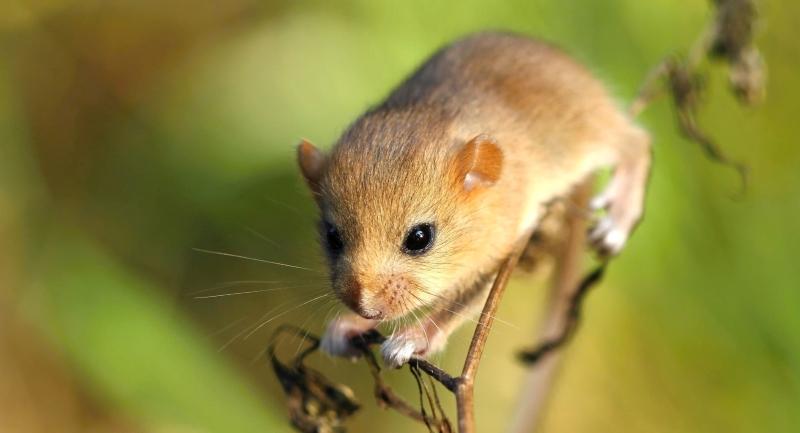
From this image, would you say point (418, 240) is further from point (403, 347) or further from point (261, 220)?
point (261, 220)

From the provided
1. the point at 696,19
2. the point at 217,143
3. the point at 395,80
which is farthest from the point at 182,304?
the point at 696,19

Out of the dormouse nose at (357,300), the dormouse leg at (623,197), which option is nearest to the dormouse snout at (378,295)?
the dormouse nose at (357,300)

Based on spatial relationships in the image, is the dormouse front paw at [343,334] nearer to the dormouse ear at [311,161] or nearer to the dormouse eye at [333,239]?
the dormouse eye at [333,239]

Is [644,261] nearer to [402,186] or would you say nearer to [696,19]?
[696,19]

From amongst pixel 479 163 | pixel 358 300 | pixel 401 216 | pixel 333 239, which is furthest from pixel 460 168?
pixel 358 300

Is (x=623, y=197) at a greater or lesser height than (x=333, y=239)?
lesser

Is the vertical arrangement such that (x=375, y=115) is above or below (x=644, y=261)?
above
